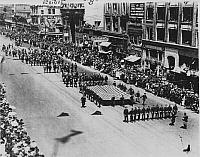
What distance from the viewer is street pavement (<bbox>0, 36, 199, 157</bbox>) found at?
19.1 metres

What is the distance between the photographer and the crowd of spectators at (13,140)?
56.3 ft

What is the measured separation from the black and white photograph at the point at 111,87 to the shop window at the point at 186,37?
0.31ft

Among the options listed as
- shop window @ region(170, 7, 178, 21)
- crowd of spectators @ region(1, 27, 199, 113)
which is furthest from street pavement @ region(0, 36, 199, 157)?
shop window @ region(170, 7, 178, 21)

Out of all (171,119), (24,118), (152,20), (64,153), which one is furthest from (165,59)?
(64,153)

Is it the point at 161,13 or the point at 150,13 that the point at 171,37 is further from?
the point at 150,13

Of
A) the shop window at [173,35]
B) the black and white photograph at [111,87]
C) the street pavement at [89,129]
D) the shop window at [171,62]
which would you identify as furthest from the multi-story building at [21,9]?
the shop window at [171,62]

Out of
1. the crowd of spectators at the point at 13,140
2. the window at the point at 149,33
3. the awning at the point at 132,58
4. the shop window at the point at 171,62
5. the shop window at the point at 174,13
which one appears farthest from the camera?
the awning at the point at 132,58

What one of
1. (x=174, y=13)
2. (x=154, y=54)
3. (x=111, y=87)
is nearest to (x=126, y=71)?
(x=154, y=54)

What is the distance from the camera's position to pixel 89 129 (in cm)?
2188

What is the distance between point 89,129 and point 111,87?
760cm

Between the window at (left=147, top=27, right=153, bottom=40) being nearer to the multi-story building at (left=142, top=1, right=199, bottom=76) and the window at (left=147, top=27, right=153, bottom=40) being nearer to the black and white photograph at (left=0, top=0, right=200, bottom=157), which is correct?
the multi-story building at (left=142, top=1, right=199, bottom=76)

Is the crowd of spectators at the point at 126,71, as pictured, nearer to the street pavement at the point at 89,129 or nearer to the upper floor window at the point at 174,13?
the street pavement at the point at 89,129

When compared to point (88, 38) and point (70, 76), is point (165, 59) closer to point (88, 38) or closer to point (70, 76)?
point (70, 76)

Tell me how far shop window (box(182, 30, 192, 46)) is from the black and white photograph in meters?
0.09
